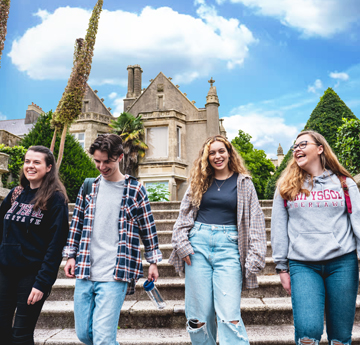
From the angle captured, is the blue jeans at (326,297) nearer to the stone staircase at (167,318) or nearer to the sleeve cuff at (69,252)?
the stone staircase at (167,318)

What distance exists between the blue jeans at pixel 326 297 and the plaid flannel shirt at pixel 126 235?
101 cm

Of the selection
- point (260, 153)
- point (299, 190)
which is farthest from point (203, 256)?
point (260, 153)

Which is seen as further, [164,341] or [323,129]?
[323,129]

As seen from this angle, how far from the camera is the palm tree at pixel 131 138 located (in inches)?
786

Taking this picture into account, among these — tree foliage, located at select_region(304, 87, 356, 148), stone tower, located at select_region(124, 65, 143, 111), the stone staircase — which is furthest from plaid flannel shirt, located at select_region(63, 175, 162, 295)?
stone tower, located at select_region(124, 65, 143, 111)

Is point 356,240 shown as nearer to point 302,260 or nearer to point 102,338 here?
point 302,260

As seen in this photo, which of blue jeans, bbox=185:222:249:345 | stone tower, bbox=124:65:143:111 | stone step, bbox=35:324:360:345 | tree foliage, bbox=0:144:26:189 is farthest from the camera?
stone tower, bbox=124:65:143:111

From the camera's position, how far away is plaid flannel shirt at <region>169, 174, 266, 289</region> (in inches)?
90.5

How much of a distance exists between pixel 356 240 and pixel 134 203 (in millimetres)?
1596

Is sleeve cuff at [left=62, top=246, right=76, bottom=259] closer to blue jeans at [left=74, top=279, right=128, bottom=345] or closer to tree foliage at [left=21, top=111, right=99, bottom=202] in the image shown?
blue jeans at [left=74, top=279, right=128, bottom=345]

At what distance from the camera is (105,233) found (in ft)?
7.43

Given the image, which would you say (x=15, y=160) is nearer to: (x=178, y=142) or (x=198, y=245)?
(x=198, y=245)

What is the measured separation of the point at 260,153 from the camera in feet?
100

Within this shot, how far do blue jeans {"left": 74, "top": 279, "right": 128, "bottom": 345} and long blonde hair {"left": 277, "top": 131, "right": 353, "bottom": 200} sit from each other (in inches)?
53.3
